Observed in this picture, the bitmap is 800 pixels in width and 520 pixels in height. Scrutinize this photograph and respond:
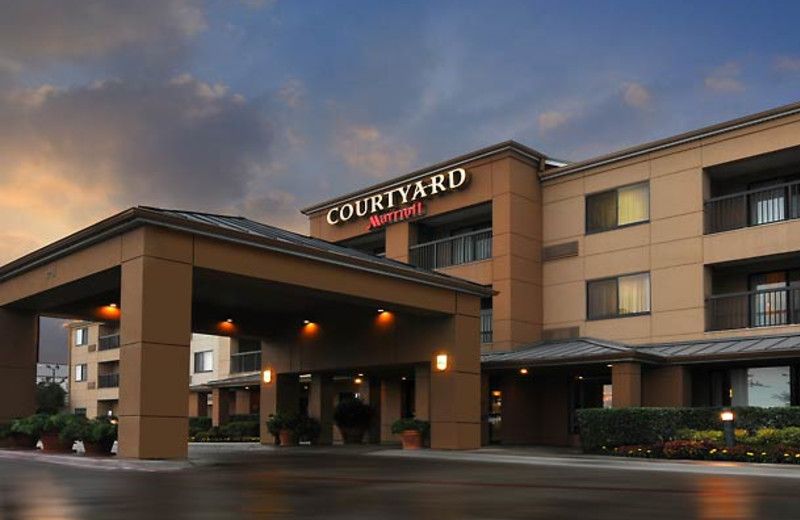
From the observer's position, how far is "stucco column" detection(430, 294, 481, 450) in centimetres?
2845

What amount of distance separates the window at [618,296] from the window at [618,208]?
211cm

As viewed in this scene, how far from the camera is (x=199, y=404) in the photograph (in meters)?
62.3

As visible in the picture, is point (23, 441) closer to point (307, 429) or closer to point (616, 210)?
point (307, 429)

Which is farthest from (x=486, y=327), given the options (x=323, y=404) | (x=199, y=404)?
(x=199, y=404)

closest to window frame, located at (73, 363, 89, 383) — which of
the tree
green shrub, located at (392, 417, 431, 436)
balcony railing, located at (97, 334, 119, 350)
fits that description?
balcony railing, located at (97, 334, 119, 350)

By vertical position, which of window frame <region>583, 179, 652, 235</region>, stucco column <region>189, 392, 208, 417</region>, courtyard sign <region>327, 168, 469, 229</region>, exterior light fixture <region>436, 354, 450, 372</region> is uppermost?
courtyard sign <region>327, 168, 469, 229</region>

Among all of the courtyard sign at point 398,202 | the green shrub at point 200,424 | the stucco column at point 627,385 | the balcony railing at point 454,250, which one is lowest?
the green shrub at point 200,424

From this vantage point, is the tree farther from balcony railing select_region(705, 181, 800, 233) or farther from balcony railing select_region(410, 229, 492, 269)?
balcony railing select_region(705, 181, 800, 233)

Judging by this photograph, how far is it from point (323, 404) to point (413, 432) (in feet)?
23.3

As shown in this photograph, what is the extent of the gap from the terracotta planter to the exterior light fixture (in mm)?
8689

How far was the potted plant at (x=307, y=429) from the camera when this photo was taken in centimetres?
3478

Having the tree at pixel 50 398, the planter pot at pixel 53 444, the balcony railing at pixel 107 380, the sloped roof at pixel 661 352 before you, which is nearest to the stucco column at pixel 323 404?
the sloped roof at pixel 661 352

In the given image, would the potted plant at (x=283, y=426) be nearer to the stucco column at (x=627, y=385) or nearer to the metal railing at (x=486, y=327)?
the metal railing at (x=486, y=327)

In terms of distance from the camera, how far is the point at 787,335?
29234 mm
